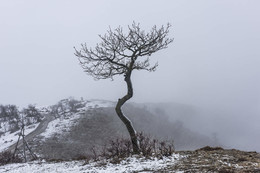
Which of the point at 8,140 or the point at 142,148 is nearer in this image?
the point at 142,148

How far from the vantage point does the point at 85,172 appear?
9.88m

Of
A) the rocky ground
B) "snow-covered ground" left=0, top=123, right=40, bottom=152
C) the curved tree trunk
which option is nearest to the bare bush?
the curved tree trunk

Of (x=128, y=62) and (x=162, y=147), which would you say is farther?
(x=128, y=62)

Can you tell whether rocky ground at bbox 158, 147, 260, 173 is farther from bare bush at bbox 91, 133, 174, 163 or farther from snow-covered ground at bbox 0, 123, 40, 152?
snow-covered ground at bbox 0, 123, 40, 152

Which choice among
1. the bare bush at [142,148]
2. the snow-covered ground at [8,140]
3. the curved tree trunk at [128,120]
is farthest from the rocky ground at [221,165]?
the snow-covered ground at [8,140]

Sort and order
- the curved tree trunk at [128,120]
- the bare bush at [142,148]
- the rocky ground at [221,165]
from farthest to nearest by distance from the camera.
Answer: the curved tree trunk at [128,120] < the bare bush at [142,148] < the rocky ground at [221,165]

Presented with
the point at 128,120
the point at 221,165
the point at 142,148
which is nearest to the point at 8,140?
the point at 128,120

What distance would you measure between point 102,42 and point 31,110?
93.5 metres

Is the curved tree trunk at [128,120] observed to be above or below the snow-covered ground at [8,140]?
above

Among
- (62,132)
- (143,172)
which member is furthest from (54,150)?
(143,172)

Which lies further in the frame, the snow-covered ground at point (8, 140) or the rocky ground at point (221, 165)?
the snow-covered ground at point (8, 140)

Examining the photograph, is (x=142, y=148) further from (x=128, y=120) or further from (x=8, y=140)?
(x=8, y=140)

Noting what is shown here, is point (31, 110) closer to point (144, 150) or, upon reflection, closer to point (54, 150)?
point (54, 150)

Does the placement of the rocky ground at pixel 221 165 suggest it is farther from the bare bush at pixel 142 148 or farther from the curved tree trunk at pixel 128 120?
the curved tree trunk at pixel 128 120
